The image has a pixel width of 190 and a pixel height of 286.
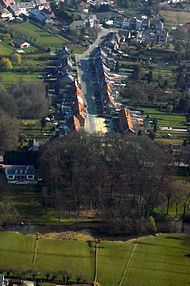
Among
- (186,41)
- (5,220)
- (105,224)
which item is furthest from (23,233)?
(186,41)

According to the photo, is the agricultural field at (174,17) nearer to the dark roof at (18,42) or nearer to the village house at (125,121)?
the dark roof at (18,42)

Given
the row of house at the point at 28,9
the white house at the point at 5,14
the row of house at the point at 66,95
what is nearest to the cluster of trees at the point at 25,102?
the row of house at the point at 66,95

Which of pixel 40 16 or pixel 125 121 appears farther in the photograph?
pixel 40 16

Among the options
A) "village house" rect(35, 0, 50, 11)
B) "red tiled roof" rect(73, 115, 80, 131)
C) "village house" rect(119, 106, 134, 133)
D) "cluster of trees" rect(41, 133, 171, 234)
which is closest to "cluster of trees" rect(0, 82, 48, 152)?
"red tiled roof" rect(73, 115, 80, 131)

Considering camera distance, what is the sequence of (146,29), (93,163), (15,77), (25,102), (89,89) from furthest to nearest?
(146,29), (15,77), (89,89), (25,102), (93,163)

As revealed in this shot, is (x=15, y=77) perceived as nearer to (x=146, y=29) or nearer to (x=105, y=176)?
(x=105, y=176)

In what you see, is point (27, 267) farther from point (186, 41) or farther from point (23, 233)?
point (186, 41)

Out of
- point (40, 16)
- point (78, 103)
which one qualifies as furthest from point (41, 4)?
point (78, 103)
